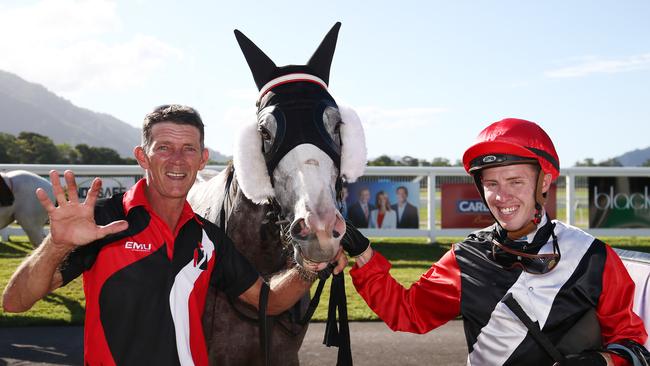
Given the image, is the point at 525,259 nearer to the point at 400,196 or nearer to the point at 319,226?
the point at 319,226

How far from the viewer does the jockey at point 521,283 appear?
1.86 meters

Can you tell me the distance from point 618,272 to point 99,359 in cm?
182

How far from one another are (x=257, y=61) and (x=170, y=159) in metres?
0.62

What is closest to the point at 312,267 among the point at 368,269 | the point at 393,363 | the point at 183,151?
the point at 368,269

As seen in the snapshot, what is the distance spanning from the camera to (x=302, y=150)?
1.94 metres

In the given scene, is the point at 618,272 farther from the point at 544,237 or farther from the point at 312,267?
the point at 312,267

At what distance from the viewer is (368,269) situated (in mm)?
2131

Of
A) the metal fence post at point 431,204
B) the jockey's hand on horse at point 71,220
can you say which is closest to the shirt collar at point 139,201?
the jockey's hand on horse at point 71,220

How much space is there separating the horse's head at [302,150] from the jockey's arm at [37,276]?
750 mm

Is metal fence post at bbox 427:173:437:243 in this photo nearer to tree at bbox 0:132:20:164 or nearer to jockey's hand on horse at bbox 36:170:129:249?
jockey's hand on horse at bbox 36:170:129:249

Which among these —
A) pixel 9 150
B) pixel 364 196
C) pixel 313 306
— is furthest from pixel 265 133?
pixel 9 150

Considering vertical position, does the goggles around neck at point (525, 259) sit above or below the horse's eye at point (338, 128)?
below

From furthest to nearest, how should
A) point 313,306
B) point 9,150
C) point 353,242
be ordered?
point 9,150 < point 313,306 < point 353,242

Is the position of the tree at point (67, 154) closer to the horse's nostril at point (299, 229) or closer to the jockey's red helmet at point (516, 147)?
the horse's nostril at point (299, 229)
